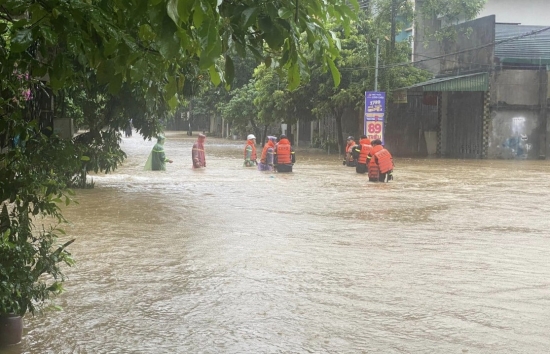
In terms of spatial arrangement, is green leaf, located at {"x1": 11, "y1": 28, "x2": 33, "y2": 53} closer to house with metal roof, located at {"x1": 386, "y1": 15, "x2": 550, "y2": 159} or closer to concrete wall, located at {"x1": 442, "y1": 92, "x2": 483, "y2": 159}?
house with metal roof, located at {"x1": 386, "y1": 15, "x2": 550, "y2": 159}

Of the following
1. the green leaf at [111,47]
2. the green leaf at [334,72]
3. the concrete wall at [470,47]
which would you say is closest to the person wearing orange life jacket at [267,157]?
the concrete wall at [470,47]

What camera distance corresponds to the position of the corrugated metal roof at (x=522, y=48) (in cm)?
3397

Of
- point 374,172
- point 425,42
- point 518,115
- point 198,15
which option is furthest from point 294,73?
point 425,42

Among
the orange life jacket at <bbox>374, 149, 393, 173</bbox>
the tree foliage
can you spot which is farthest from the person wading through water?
the tree foliage

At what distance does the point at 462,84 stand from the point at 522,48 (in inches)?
162

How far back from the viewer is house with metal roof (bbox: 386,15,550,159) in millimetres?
33406

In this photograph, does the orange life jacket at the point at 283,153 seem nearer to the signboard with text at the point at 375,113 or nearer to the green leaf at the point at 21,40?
the signboard with text at the point at 375,113

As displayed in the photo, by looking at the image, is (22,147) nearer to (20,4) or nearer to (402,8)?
(20,4)

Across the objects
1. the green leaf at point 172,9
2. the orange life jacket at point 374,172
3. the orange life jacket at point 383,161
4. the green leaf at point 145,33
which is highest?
the green leaf at point 145,33

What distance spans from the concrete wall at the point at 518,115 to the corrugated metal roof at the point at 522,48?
23.3 inches

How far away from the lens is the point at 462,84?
32.5 meters

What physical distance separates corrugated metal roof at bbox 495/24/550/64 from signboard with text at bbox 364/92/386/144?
6721 mm

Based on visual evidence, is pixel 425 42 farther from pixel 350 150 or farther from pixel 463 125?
pixel 350 150

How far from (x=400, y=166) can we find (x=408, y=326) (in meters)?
23.0
